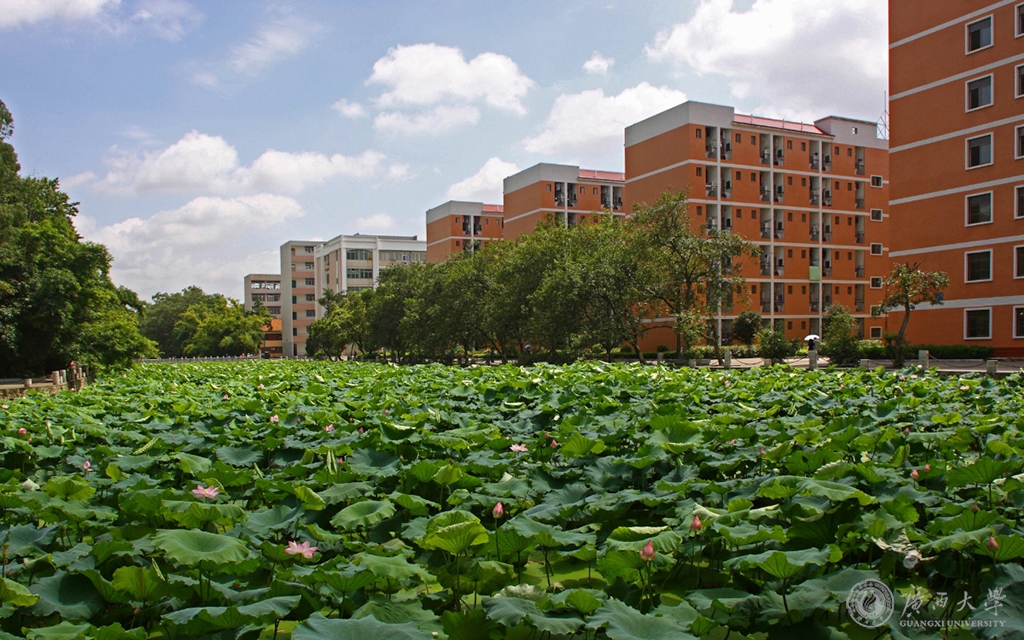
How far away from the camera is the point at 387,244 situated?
90750 millimetres

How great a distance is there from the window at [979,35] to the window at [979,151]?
3.68 meters

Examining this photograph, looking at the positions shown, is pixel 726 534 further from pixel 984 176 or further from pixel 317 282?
pixel 317 282

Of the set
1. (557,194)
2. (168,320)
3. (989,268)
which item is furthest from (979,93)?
(168,320)

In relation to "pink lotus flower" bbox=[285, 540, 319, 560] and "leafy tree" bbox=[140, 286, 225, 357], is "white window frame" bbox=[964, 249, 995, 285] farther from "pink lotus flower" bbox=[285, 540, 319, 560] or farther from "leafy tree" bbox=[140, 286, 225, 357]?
"leafy tree" bbox=[140, 286, 225, 357]

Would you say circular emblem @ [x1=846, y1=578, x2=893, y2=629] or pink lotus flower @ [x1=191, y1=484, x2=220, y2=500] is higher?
pink lotus flower @ [x1=191, y1=484, x2=220, y2=500]

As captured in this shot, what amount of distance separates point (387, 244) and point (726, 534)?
9031cm

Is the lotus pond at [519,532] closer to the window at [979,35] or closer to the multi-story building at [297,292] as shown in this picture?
the window at [979,35]

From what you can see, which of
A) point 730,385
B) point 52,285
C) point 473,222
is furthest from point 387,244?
point 730,385

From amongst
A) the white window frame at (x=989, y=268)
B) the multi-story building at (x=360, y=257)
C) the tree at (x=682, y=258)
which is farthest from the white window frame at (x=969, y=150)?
the multi-story building at (x=360, y=257)

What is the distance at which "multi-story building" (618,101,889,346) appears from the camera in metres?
46.3

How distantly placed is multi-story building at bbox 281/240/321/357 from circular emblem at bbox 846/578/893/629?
96.2 metres

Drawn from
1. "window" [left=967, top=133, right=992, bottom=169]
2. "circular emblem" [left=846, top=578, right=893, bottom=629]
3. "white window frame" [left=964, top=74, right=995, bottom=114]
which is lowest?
"circular emblem" [left=846, top=578, right=893, bottom=629]

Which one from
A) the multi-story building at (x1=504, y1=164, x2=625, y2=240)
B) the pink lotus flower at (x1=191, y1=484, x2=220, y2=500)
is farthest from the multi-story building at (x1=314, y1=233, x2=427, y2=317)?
the pink lotus flower at (x1=191, y1=484, x2=220, y2=500)

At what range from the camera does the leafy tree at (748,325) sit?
44.5 m
